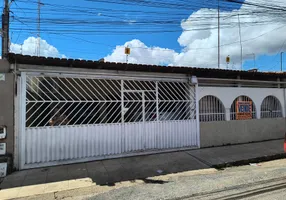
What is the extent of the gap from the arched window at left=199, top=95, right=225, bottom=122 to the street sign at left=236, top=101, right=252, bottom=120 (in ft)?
2.64

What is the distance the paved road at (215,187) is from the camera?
4152mm

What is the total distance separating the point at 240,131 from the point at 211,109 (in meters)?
1.65

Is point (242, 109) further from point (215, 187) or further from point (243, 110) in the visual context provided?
point (215, 187)

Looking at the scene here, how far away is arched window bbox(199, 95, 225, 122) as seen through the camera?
28.7 feet

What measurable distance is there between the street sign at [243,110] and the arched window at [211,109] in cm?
80

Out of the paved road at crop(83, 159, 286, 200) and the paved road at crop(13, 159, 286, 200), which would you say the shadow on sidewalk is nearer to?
the paved road at crop(13, 159, 286, 200)

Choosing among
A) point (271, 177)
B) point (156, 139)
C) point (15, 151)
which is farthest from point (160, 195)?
point (15, 151)

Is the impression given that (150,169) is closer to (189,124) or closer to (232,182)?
(232,182)

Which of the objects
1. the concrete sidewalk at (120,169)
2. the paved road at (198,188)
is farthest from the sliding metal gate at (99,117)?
the paved road at (198,188)

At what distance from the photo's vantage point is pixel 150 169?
5949 millimetres

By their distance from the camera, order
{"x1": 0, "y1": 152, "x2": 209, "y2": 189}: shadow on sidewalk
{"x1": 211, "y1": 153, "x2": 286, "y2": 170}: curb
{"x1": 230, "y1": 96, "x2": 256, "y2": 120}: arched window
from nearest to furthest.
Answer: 1. {"x1": 0, "y1": 152, "x2": 209, "y2": 189}: shadow on sidewalk
2. {"x1": 211, "y1": 153, "x2": 286, "y2": 170}: curb
3. {"x1": 230, "y1": 96, "x2": 256, "y2": 120}: arched window

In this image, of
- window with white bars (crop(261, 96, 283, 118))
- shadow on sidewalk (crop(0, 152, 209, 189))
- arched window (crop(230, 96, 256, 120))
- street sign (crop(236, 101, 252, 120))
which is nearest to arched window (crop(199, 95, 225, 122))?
arched window (crop(230, 96, 256, 120))

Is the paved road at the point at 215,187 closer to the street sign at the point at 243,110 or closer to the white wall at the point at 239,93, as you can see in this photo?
the white wall at the point at 239,93

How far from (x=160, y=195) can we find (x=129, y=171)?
1.72 m
